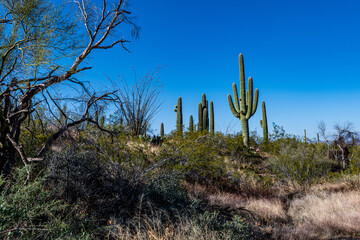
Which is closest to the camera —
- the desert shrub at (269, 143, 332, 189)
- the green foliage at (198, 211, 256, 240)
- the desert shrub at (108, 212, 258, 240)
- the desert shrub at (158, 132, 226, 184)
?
the desert shrub at (108, 212, 258, 240)

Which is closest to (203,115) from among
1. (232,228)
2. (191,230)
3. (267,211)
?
(267,211)

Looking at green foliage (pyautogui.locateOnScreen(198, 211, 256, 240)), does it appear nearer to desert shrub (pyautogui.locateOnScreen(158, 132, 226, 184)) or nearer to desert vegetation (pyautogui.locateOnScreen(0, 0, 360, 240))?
desert vegetation (pyautogui.locateOnScreen(0, 0, 360, 240))

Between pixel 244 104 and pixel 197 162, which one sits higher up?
pixel 244 104

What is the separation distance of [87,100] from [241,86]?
42.5 feet

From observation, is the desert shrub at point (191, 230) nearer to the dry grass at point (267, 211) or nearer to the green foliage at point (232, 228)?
the green foliage at point (232, 228)

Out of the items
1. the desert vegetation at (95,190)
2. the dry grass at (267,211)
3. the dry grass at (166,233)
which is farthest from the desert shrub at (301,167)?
the dry grass at (166,233)

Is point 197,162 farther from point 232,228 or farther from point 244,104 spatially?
point 244,104

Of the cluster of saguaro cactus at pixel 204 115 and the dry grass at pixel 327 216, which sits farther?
the cluster of saguaro cactus at pixel 204 115

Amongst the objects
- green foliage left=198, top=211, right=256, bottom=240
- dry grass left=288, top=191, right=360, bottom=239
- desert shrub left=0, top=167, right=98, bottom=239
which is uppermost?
desert shrub left=0, top=167, right=98, bottom=239

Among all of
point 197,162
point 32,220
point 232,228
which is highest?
point 197,162

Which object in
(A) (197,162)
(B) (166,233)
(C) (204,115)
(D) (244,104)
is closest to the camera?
(B) (166,233)

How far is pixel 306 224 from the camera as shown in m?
6.05

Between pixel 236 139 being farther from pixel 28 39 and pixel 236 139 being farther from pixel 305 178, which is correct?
pixel 28 39

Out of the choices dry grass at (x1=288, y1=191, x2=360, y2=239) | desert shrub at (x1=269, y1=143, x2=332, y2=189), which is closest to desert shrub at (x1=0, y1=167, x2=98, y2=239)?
dry grass at (x1=288, y1=191, x2=360, y2=239)
